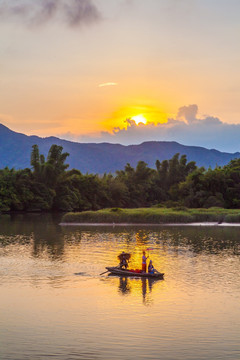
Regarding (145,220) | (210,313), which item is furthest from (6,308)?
(145,220)

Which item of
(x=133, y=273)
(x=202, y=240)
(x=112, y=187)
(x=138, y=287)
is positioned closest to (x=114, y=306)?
(x=138, y=287)

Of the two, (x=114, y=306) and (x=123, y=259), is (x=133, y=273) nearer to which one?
(x=123, y=259)

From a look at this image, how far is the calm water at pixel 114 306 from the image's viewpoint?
15.3 meters

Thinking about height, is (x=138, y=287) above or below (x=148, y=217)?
below

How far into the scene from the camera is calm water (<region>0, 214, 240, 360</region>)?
50.1 ft

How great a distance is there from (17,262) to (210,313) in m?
17.1

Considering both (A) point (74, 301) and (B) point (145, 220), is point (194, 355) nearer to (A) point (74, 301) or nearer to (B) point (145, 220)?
(A) point (74, 301)

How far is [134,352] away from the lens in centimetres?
1483

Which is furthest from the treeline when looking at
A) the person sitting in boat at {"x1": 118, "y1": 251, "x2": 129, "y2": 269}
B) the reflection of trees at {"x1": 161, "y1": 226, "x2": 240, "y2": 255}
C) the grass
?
the person sitting in boat at {"x1": 118, "y1": 251, "x2": 129, "y2": 269}

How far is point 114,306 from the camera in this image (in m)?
20.8

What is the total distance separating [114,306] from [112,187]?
9555 cm

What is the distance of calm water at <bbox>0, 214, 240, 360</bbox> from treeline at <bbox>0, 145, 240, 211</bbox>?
4942 cm

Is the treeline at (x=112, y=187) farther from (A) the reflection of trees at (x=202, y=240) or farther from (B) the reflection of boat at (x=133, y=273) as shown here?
(B) the reflection of boat at (x=133, y=273)

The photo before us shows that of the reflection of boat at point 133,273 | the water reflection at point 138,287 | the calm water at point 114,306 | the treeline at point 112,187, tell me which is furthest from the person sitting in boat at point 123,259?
the treeline at point 112,187
